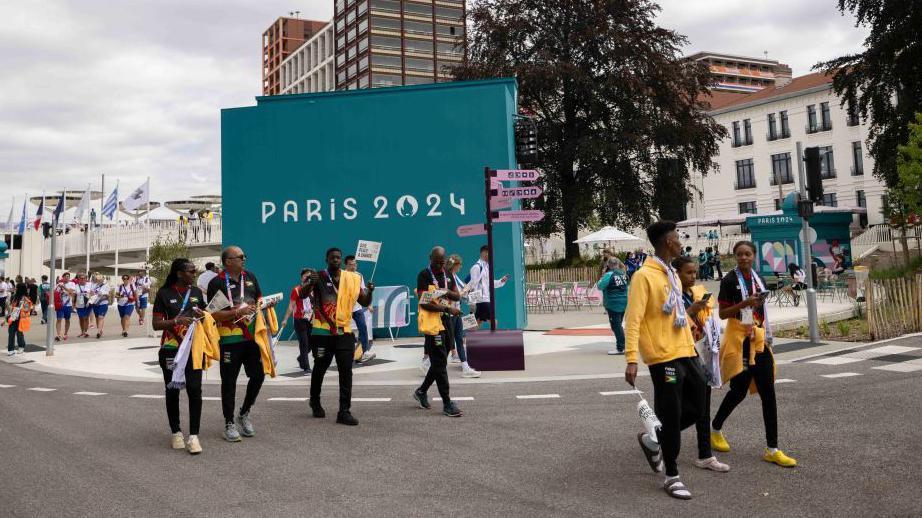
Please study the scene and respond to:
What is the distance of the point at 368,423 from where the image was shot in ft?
24.3

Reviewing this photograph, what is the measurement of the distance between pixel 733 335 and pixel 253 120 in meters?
13.9

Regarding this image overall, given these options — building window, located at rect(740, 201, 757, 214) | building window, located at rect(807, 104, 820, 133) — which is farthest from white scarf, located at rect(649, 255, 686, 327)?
building window, located at rect(740, 201, 757, 214)

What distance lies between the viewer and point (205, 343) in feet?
21.2

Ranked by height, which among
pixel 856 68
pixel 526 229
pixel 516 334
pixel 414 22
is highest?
pixel 414 22

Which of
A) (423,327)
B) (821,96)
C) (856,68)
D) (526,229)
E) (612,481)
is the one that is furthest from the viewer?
(821,96)

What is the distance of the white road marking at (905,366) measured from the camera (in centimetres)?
967

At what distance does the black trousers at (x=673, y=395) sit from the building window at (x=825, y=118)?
57.6 metres

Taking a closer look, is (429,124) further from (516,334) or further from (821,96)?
(821,96)

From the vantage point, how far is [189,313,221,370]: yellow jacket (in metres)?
6.35

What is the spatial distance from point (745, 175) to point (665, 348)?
6120 cm

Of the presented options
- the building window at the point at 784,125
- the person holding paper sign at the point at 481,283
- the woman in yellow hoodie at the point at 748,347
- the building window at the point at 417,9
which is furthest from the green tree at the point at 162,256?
the building window at the point at 417,9

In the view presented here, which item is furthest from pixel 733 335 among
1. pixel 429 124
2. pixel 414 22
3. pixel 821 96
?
pixel 414 22

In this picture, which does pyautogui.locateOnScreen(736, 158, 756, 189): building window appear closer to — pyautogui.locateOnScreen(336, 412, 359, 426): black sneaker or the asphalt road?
the asphalt road

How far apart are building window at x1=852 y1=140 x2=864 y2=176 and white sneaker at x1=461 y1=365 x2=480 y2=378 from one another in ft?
173
